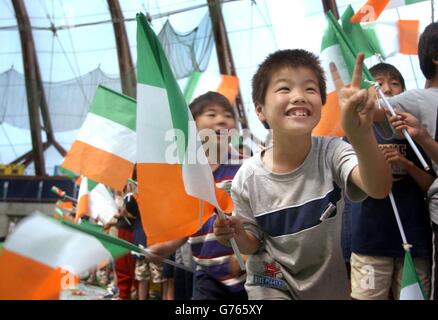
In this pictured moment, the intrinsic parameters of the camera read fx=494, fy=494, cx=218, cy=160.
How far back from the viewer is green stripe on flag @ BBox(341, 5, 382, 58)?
215 cm

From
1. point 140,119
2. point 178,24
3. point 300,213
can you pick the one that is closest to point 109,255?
point 140,119

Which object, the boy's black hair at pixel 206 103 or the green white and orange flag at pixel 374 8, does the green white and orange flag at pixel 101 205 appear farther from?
the green white and orange flag at pixel 374 8

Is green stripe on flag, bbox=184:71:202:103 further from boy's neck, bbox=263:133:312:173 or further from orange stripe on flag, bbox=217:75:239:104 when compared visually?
boy's neck, bbox=263:133:312:173

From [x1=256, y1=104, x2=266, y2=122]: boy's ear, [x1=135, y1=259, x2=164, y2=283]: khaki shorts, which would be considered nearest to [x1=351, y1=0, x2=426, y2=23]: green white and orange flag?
[x1=256, y1=104, x2=266, y2=122]: boy's ear

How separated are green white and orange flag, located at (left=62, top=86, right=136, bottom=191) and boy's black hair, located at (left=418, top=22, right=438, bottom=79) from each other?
1533 millimetres

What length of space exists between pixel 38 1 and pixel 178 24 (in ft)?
9.90

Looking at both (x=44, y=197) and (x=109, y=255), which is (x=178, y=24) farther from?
(x=109, y=255)

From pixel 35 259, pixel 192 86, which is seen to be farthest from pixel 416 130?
pixel 192 86

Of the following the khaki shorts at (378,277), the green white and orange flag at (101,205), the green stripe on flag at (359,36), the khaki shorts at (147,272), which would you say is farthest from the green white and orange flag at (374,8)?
the green white and orange flag at (101,205)

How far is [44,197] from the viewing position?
1067cm

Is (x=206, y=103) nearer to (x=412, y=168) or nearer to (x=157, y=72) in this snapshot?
(x=157, y=72)

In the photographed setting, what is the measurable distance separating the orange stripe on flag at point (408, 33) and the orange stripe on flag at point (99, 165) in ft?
4.80

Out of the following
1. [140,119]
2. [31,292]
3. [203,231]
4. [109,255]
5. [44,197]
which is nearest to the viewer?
[31,292]

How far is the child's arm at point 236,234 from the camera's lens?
1303mm
